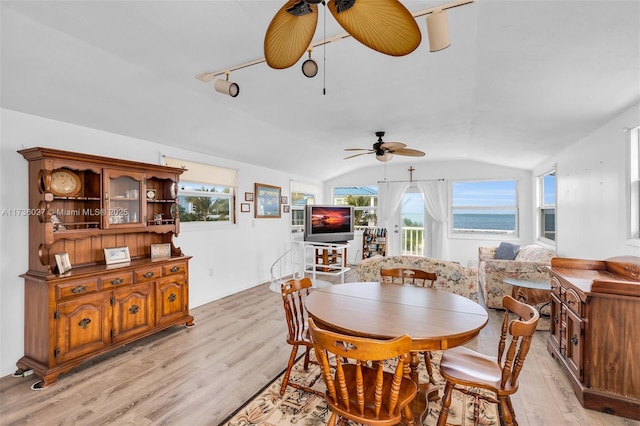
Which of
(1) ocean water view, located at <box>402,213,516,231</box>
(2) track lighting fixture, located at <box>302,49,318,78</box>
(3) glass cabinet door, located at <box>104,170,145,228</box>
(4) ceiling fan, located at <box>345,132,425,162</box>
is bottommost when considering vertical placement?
(1) ocean water view, located at <box>402,213,516,231</box>

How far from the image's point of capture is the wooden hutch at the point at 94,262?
258 centimetres

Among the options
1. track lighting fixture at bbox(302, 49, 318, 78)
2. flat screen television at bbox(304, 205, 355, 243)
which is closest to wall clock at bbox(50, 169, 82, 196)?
track lighting fixture at bbox(302, 49, 318, 78)

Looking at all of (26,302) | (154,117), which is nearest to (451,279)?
(154,117)

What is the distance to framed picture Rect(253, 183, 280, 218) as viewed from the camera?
18.8 feet

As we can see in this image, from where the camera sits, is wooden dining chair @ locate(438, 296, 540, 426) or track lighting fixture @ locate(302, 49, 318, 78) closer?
wooden dining chair @ locate(438, 296, 540, 426)

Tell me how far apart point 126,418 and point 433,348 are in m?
2.11

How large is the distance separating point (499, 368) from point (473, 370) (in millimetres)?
178

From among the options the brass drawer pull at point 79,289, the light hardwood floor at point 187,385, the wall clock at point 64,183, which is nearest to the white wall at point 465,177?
the light hardwood floor at point 187,385

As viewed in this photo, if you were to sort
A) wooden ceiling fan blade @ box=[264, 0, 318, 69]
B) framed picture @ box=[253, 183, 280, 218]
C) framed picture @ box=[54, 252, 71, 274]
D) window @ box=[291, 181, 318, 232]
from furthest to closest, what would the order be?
window @ box=[291, 181, 318, 232] → framed picture @ box=[253, 183, 280, 218] → framed picture @ box=[54, 252, 71, 274] → wooden ceiling fan blade @ box=[264, 0, 318, 69]

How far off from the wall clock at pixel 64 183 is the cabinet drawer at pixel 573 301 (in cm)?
440

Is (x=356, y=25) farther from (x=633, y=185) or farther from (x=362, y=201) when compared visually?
(x=362, y=201)

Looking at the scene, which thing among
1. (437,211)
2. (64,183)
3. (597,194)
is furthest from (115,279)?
(437,211)

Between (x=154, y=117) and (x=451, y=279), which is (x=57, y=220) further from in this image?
(x=451, y=279)

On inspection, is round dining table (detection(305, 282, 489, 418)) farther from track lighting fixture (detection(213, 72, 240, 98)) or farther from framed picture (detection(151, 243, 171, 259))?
framed picture (detection(151, 243, 171, 259))
